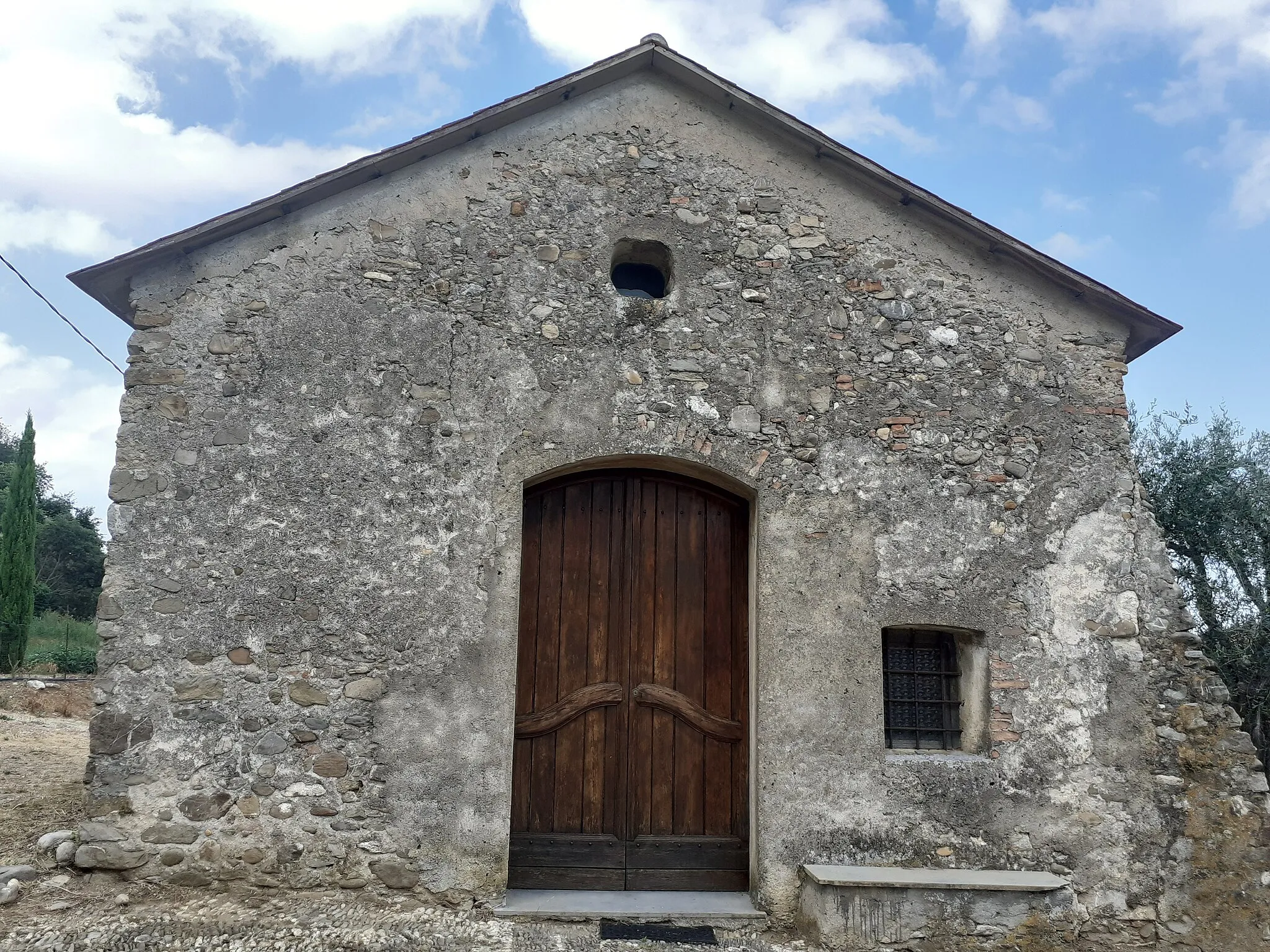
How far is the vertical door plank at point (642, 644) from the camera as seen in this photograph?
5.21m

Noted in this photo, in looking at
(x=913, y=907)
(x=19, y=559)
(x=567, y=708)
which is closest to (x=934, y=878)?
(x=913, y=907)

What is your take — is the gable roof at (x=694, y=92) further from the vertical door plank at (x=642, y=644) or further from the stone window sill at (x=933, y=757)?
the stone window sill at (x=933, y=757)

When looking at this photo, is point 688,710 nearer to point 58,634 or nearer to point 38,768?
point 38,768

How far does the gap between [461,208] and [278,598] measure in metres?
2.67

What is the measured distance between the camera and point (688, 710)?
5.30 metres

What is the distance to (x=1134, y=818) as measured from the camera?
500cm

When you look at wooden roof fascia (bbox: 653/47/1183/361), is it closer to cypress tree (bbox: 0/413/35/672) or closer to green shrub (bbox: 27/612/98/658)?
cypress tree (bbox: 0/413/35/672)

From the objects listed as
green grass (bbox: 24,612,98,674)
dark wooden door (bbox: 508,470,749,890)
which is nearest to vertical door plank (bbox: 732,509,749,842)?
dark wooden door (bbox: 508,470,749,890)

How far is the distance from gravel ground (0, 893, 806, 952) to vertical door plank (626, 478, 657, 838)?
0.79 m

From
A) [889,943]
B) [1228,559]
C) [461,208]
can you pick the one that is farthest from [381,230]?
[1228,559]

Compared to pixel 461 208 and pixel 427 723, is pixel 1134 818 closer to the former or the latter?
pixel 427 723

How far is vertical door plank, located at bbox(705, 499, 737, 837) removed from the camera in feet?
17.3

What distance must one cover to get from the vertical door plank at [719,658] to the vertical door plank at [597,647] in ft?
2.13

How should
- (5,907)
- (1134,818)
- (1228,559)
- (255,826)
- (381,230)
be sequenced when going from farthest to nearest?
(1228,559) → (381,230) → (1134,818) → (255,826) → (5,907)
